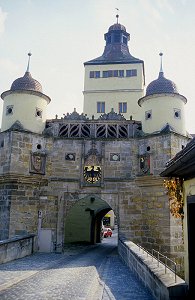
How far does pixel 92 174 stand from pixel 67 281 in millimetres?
8491

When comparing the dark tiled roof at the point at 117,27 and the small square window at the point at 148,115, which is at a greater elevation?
the dark tiled roof at the point at 117,27

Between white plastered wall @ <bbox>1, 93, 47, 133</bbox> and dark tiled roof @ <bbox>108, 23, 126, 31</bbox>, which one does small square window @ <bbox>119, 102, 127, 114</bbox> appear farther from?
white plastered wall @ <bbox>1, 93, 47, 133</bbox>

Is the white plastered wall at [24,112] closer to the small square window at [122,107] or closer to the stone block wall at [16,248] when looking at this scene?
the stone block wall at [16,248]

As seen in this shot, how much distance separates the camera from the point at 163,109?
697 inches

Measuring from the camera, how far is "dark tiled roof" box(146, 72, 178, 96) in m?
18.0

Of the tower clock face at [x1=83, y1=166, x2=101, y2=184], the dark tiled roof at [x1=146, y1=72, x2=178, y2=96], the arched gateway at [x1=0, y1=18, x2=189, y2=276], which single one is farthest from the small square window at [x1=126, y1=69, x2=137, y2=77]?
the tower clock face at [x1=83, y1=166, x2=101, y2=184]

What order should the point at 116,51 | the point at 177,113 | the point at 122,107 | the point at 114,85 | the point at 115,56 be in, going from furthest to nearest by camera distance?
the point at 116,51 < the point at 115,56 < the point at 114,85 < the point at 122,107 < the point at 177,113

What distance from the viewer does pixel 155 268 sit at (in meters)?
7.57

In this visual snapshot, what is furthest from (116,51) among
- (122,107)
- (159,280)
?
(159,280)

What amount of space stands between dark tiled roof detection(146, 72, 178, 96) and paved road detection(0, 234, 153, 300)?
975 centimetres

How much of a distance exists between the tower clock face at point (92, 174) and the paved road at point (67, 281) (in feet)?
16.5

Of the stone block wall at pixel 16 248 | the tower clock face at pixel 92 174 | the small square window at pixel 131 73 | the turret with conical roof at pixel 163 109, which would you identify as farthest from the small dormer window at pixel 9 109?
the small square window at pixel 131 73

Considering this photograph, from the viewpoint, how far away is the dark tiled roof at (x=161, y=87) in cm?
1795

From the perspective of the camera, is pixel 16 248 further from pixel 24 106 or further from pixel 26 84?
pixel 26 84
